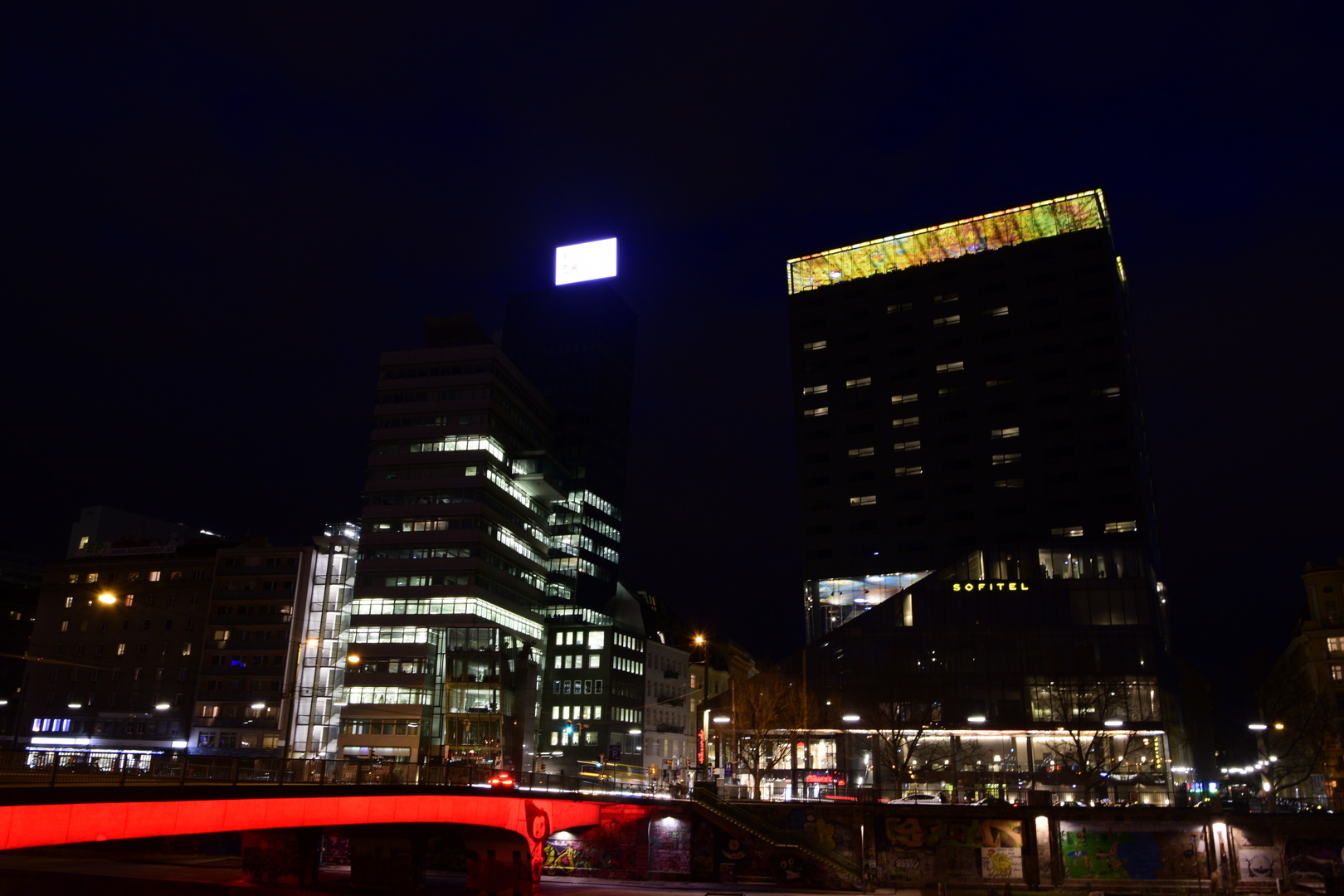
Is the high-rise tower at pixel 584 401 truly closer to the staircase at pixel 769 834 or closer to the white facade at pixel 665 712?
the white facade at pixel 665 712

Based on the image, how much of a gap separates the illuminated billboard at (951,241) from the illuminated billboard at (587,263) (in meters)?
38.3

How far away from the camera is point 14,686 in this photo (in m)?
144

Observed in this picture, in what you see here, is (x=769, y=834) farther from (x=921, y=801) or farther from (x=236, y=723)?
(x=236, y=723)

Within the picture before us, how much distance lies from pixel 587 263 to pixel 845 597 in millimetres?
82272

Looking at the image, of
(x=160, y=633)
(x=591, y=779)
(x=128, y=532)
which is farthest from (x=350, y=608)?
(x=591, y=779)

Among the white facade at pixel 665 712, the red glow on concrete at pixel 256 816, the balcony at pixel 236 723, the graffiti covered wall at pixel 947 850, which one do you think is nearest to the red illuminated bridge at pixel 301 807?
the red glow on concrete at pixel 256 816

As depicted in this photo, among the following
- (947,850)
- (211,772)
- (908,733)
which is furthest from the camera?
(908,733)

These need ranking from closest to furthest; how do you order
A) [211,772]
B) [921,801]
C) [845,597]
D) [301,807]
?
[211,772] < [301,807] < [921,801] < [845,597]

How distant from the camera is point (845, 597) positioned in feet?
458

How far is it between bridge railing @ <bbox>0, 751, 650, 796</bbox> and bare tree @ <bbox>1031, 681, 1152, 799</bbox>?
53.4m

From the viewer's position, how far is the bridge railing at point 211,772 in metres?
31.4

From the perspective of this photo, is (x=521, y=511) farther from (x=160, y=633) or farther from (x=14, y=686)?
(x=14, y=686)

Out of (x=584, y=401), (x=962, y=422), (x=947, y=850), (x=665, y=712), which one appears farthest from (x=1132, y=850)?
(x=584, y=401)

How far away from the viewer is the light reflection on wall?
137250mm
